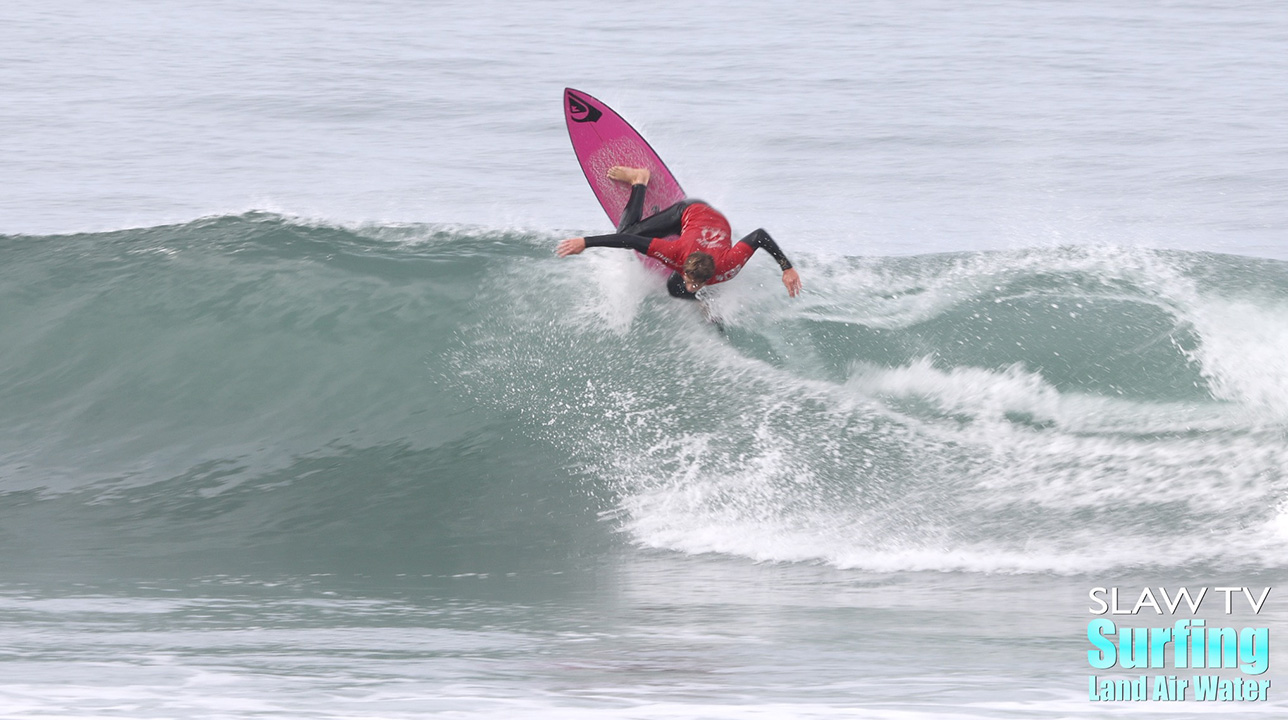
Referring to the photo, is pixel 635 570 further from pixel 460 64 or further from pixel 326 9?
pixel 326 9

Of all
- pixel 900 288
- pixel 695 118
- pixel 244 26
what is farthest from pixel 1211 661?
pixel 244 26

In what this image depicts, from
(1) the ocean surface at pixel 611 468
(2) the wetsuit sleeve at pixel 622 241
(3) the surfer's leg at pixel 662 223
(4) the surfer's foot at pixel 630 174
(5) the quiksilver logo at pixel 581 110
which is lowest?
(1) the ocean surface at pixel 611 468

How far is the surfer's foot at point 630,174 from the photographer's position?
788 centimetres

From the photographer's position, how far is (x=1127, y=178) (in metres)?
17.7

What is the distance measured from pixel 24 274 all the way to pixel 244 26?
23.8 meters

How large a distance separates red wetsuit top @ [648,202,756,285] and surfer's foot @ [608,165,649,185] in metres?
0.63

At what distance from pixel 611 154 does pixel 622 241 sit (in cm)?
147

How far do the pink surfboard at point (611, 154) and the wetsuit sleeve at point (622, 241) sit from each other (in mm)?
845

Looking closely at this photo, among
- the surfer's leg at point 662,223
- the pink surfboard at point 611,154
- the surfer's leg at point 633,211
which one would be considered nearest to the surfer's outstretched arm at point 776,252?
the surfer's leg at point 662,223

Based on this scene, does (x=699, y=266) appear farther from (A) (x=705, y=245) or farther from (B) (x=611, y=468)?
(B) (x=611, y=468)

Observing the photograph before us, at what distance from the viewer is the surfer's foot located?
788 cm

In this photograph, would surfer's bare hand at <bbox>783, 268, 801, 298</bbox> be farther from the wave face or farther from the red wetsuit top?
the wave face

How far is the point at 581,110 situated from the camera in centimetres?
860

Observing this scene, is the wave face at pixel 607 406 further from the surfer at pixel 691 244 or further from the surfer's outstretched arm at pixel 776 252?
the surfer's outstretched arm at pixel 776 252
